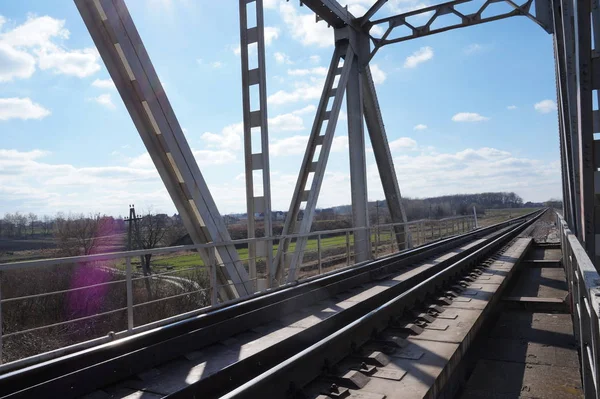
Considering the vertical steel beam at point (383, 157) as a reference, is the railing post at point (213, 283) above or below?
below

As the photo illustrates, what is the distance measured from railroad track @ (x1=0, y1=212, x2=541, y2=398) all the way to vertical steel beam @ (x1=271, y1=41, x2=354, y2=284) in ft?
10.3

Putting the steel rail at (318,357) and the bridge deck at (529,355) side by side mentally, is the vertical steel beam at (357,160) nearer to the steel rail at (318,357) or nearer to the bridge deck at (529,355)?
the bridge deck at (529,355)

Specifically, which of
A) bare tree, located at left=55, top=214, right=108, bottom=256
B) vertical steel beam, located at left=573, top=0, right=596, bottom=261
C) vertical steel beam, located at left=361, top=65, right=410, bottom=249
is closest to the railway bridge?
vertical steel beam, located at left=573, top=0, right=596, bottom=261

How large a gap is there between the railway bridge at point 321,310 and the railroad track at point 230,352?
1 cm

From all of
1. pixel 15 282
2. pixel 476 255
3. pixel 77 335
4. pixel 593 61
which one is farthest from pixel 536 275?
pixel 15 282

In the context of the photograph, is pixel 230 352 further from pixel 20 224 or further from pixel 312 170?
pixel 20 224

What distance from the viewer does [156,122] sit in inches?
248

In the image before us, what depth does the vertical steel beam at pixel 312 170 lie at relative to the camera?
921 centimetres

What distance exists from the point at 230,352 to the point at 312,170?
702 cm

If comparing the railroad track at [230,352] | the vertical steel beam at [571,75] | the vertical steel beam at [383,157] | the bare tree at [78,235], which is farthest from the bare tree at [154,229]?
the vertical steel beam at [571,75]

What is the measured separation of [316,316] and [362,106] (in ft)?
29.0

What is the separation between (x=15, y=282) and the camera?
23031mm

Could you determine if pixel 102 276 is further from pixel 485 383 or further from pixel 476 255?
pixel 485 383

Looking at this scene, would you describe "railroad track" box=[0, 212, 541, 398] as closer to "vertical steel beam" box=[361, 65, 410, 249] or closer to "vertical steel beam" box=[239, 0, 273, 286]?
"vertical steel beam" box=[239, 0, 273, 286]
